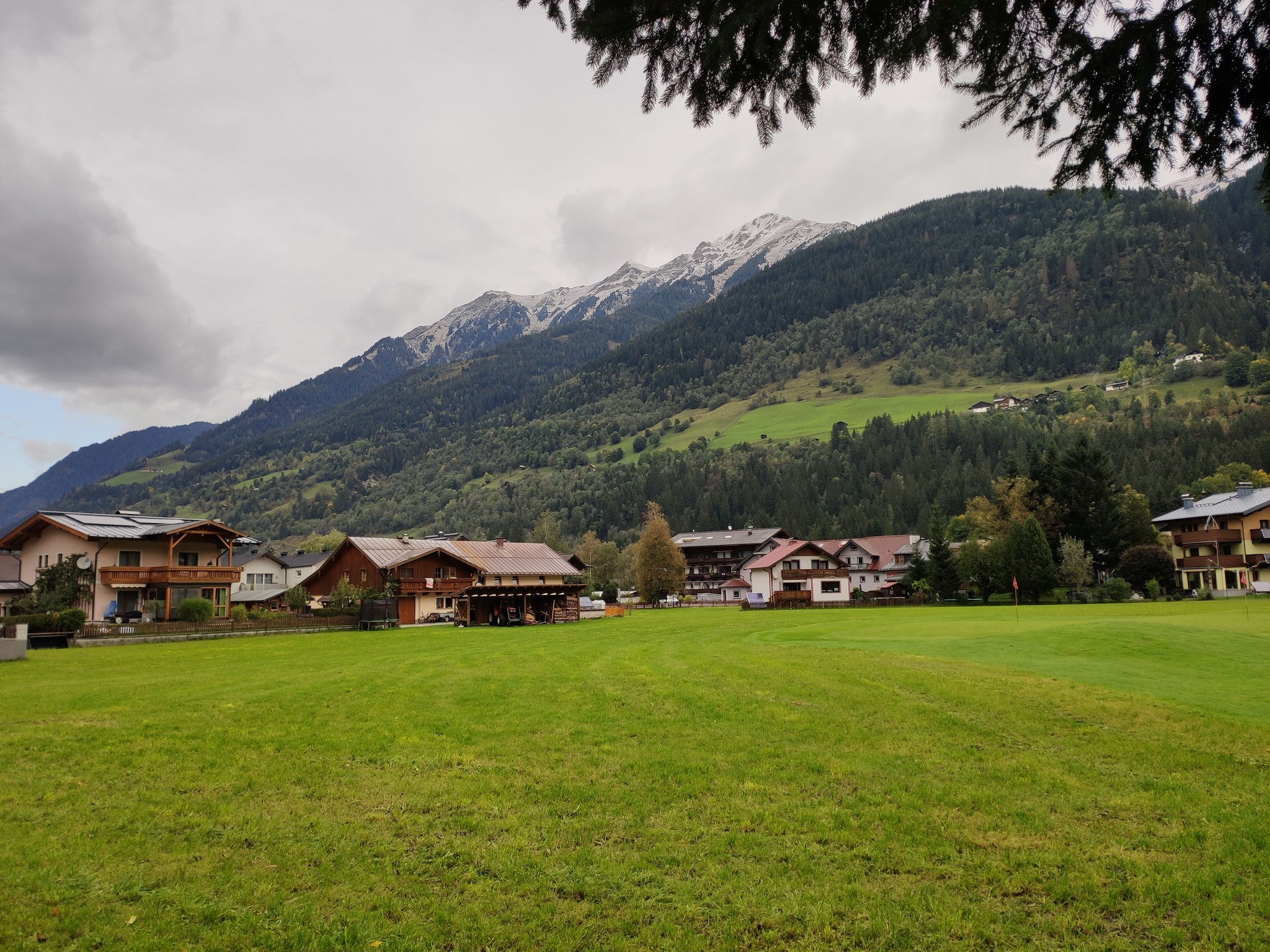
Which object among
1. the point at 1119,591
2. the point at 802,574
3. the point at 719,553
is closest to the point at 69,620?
the point at 802,574

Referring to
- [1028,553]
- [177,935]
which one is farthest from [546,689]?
[1028,553]

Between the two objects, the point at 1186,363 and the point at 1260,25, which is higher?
the point at 1186,363

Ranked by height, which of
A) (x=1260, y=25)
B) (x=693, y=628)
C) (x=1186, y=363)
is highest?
(x=1186, y=363)

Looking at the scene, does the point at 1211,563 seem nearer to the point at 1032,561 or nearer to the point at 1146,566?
the point at 1146,566

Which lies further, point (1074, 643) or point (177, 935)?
point (1074, 643)

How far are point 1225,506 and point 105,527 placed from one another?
10379 cm

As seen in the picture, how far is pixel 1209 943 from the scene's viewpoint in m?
5.94

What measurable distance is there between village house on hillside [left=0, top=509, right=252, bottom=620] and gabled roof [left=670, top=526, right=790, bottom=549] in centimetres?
7231

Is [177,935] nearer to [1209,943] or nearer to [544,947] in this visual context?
[544,947]

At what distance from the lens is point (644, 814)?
9023mm

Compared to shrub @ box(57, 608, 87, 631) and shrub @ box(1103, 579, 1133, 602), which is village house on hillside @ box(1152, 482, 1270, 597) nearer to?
shrub @ box(1103, 579, 1133, 602)

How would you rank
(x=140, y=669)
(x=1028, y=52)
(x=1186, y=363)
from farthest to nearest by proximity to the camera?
1. (x=1186, y=363)
2. (x=140, y=669)
3. (x=1028, y=52)

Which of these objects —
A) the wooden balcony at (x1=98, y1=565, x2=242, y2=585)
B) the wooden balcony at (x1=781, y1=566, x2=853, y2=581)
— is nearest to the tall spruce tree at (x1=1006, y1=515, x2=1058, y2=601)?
the wooden balcony at (x1=781, y1=566, x2=853, y2=581)

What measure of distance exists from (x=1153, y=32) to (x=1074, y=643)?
2511cm
